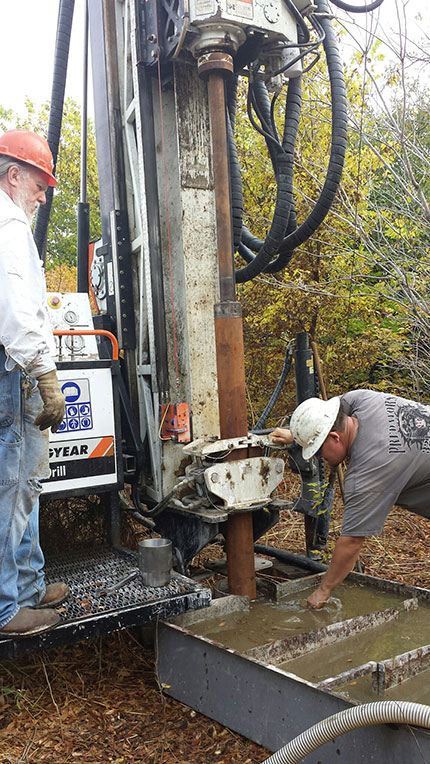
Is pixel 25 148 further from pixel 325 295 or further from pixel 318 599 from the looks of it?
pixel 325 295

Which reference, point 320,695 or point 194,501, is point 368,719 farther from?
point 194,501

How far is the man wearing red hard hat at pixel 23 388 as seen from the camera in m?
2.74

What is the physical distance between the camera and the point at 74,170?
2223 cm

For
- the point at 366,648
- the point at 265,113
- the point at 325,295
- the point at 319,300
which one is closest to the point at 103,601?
the point at 366,648

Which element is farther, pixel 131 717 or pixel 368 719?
pixel 131 717

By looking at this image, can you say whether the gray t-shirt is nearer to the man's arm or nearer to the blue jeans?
the man's arm

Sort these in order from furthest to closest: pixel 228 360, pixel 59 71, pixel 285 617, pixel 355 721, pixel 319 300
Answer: pixel 319 300, pixel 59 71, pixel 228 360, pixel 285 617, pixel 355 721

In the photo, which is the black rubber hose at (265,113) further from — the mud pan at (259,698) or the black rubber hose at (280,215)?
the mud pan at (259,698)

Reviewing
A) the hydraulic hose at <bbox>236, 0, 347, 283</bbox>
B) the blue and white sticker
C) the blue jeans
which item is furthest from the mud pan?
the hydraulic hose at <bbox>236, 0, 347, 283</bbox>

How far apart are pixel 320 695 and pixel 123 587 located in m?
1.26

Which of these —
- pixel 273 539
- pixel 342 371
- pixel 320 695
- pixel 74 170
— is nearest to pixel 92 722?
pixel 320 695

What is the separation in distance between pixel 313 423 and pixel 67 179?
71.3 ft

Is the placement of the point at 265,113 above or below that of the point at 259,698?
above

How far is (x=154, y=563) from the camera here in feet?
11.4
